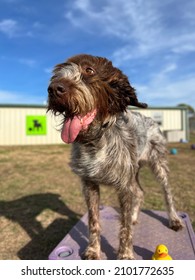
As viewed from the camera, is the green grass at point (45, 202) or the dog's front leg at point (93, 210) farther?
the green grass at point (45, 202)

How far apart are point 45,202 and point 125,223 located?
4.16 metres

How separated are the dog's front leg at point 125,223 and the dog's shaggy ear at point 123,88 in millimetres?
1377

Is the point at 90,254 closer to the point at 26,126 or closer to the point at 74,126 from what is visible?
the point at 74,126

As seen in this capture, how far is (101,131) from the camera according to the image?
3.51 metres

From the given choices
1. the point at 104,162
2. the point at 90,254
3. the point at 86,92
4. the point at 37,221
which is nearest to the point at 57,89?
the point at 86,92

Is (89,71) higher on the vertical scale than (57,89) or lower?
higher

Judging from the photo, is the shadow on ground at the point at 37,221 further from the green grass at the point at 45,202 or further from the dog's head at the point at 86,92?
the dog's head at the point at 86,92

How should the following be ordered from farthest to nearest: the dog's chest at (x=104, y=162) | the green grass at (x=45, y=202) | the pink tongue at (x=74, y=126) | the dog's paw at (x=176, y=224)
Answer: the green grass at (x=45, y=202) → the dog's paw at (x=176, y=224) → the dog's chest at (x=104, y=162) → the pink tongue at (x=74, y=126)

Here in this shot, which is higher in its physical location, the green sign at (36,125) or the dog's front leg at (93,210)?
the green sign at (36,125)

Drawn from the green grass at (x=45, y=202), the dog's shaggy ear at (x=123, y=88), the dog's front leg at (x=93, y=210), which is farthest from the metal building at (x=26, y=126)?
the dog's shaggy ear at (x=123, y=88)

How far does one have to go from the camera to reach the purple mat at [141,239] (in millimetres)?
4076

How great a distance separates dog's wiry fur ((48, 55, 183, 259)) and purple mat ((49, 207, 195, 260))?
0.74ft

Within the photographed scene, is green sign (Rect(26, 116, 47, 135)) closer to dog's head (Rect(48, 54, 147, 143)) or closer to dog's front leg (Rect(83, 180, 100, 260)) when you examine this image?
dog's front leg (Rect(83, 180, 100, 260))
